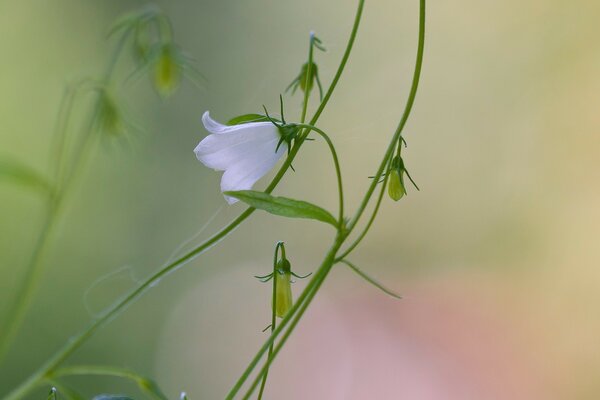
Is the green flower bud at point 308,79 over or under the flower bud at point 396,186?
over

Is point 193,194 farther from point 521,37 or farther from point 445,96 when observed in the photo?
point 521,37

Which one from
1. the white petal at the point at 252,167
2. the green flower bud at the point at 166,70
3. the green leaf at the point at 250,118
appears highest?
the green flower bud at the point at 166,70

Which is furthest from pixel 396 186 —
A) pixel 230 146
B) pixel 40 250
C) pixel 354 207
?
pixel 354 207

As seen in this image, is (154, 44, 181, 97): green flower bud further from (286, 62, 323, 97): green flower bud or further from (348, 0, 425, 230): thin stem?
(348, 0, 425, 230): thin stem

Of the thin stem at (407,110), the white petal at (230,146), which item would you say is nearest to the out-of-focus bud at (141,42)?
the white petal at (230,146)

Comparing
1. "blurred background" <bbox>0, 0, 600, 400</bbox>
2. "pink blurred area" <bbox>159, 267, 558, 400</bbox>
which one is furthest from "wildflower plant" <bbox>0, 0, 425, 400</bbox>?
"pink blurred area" <bbox>159, 267, 558, 400</bbox>

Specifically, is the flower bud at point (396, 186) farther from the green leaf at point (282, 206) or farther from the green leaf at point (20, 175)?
the green leaf at point (20, 175)

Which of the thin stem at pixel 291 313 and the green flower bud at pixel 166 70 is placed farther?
the green flower bud at pixel 166 70

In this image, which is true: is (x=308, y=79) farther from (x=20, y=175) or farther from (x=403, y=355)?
(x=403, y=355)
